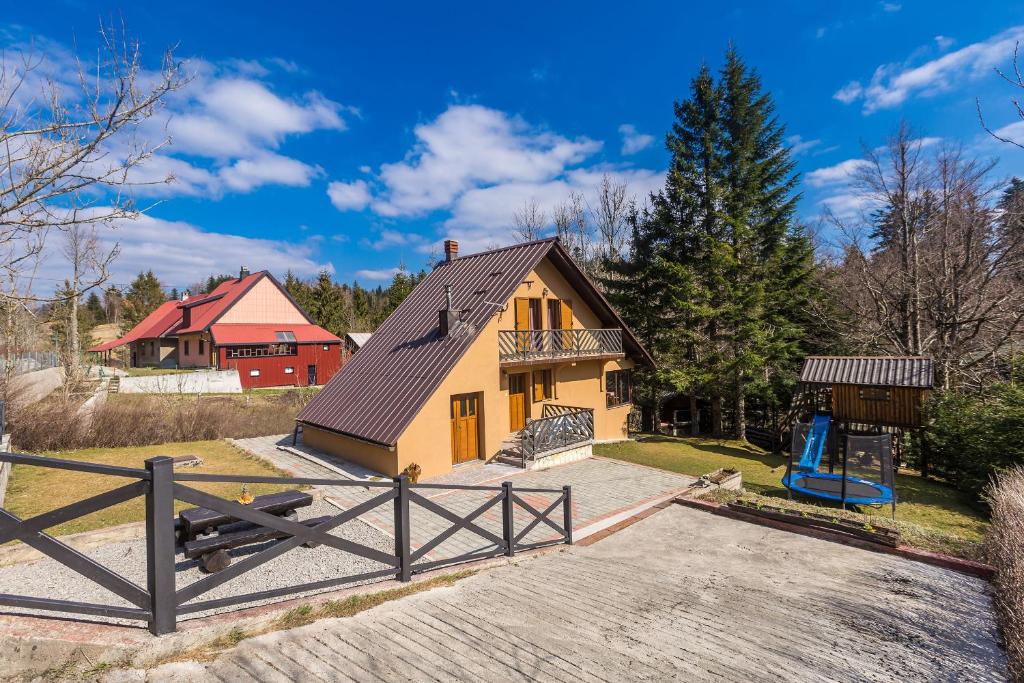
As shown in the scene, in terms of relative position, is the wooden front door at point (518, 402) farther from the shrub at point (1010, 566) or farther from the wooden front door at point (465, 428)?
the shrub at point (1010, 566)

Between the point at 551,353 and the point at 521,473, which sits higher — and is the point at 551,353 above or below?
above

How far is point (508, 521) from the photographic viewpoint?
24.2ft

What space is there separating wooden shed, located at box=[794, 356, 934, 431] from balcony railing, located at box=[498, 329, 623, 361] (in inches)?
305

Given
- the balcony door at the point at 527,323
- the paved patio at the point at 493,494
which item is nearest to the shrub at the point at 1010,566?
the paved patio at the point at 493,494

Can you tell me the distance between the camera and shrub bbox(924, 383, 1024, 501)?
43.3 ft

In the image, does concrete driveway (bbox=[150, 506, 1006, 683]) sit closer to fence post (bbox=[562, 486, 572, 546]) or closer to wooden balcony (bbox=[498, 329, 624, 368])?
fence post (bbox=[562, 486, 572, 546])

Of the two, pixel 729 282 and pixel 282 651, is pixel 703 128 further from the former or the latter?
pixel 282 651

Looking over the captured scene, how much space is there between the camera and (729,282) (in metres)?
23.0

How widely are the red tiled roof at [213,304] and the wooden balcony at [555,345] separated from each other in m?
29.1

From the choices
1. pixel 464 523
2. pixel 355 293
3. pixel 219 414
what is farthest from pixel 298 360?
pixel 464 523

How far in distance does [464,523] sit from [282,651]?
275 cm

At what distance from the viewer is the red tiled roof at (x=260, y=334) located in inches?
1334

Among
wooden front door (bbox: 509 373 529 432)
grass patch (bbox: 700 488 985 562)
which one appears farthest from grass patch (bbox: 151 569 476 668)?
wooden front door (bbox: 509 373 529 432)

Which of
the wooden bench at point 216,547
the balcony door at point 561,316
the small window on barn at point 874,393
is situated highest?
the balcony door at point 561,316
